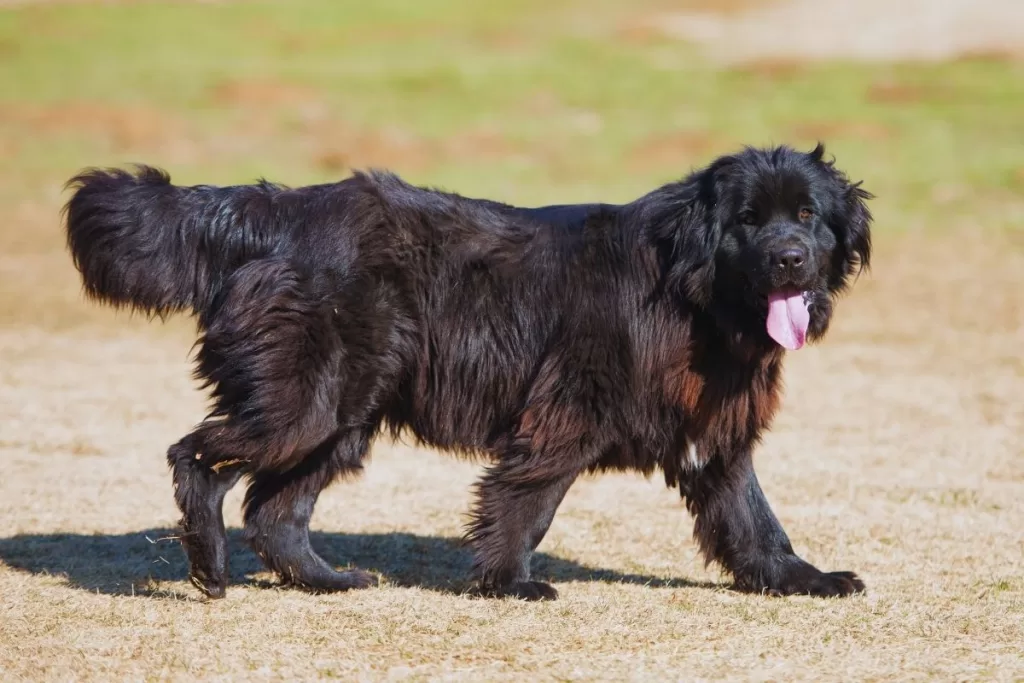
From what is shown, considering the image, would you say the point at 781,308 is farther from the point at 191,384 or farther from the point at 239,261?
the point at 191,384

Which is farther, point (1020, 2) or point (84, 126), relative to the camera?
point (1020, 2)

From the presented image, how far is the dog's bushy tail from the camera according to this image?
601 cm

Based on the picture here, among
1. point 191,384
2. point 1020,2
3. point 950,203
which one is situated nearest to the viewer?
point 191,384

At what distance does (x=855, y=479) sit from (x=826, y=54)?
2827cm

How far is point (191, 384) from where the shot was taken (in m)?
11.6

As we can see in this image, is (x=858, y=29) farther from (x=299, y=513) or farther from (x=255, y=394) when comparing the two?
(x=255, y=394)

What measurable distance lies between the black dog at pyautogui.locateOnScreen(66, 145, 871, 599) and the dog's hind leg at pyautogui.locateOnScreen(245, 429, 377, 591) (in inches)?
0.4

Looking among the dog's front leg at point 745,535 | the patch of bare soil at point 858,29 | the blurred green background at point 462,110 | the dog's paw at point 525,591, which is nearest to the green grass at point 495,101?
the blurred green background at point 462,110

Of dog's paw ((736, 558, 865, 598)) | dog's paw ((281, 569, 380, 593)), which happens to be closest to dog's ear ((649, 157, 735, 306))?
dog's paw ((736, 558, 865, 598))

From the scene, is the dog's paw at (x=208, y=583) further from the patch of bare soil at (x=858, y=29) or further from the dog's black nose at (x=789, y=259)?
the patch of bare soil at (x=858, y=29)

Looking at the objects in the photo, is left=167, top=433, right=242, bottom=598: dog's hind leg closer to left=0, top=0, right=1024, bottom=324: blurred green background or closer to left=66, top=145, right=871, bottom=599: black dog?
left=66, top=145, right=871, bottom=599: black dog

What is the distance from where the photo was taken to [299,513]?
628 cm

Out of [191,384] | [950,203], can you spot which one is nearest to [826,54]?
[950,203]

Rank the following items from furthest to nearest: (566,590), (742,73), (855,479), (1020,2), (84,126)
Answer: (1020,2) → (742,73) → (84,126) → (855,479) → (566,590)
